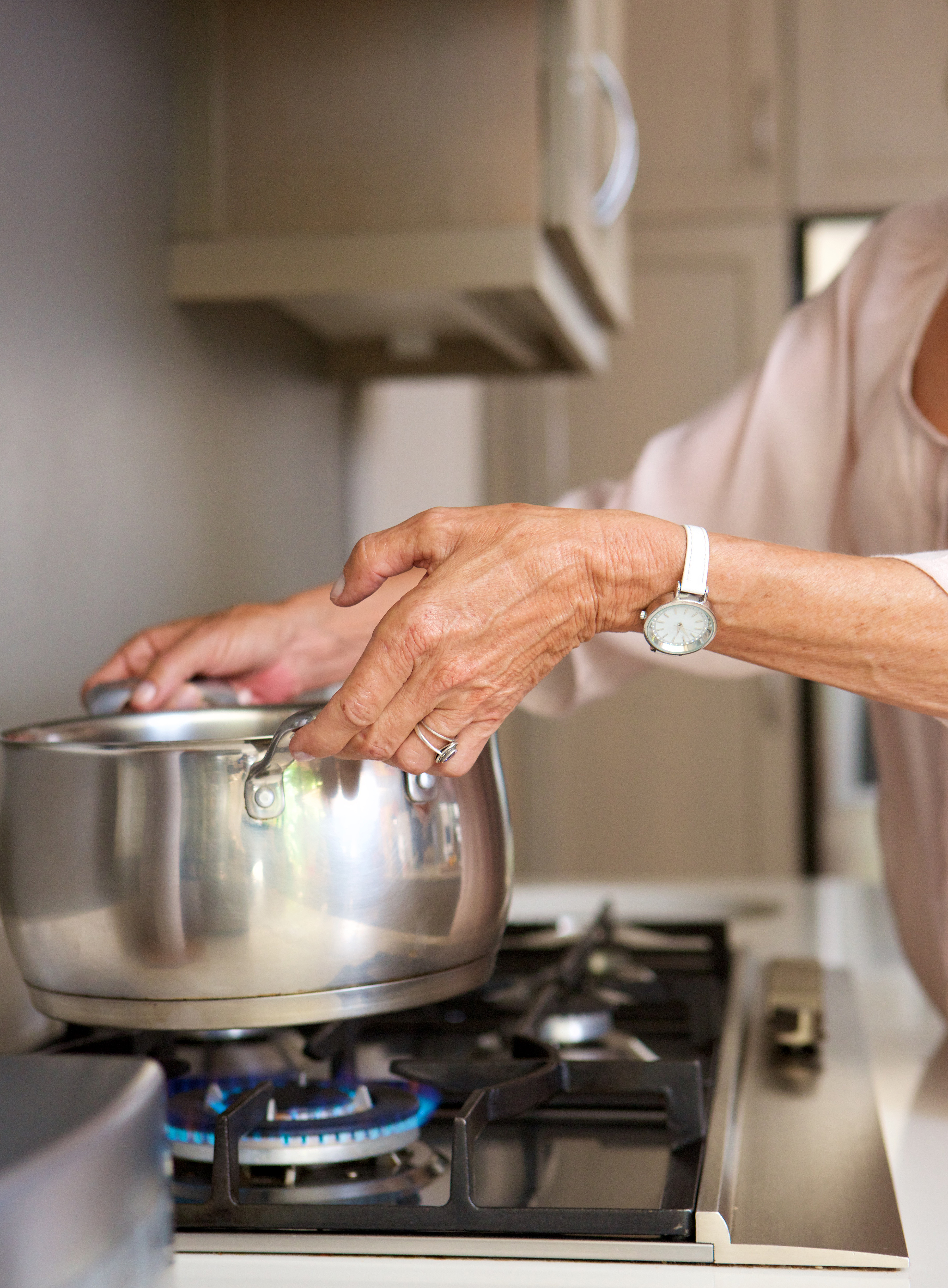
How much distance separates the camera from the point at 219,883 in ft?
1.56

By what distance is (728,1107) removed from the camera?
617 millimetres

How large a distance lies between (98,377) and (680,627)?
496 mm

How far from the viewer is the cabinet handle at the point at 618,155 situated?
1.13 m

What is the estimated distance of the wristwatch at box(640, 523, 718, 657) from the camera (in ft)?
1.72

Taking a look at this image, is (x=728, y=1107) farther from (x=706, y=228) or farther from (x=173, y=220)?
(x=706, y=228)

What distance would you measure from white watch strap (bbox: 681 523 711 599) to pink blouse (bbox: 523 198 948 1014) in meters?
0.28

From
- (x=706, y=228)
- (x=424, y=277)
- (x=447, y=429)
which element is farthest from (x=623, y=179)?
(x=706, y=228)

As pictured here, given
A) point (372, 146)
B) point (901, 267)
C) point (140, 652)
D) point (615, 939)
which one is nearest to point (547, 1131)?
point (140, 652)

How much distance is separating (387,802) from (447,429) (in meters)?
1.68

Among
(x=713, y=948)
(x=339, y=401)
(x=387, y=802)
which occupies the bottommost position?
(x=713, y=948)

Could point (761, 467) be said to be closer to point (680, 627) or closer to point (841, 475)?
point (841, 475)

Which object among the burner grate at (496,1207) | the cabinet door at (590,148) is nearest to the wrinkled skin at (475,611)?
the burner grate at (496,1207)

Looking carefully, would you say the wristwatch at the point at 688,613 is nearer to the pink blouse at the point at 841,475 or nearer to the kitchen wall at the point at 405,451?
the pink blouse at the point at 841,475

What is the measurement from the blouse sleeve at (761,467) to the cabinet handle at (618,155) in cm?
30
